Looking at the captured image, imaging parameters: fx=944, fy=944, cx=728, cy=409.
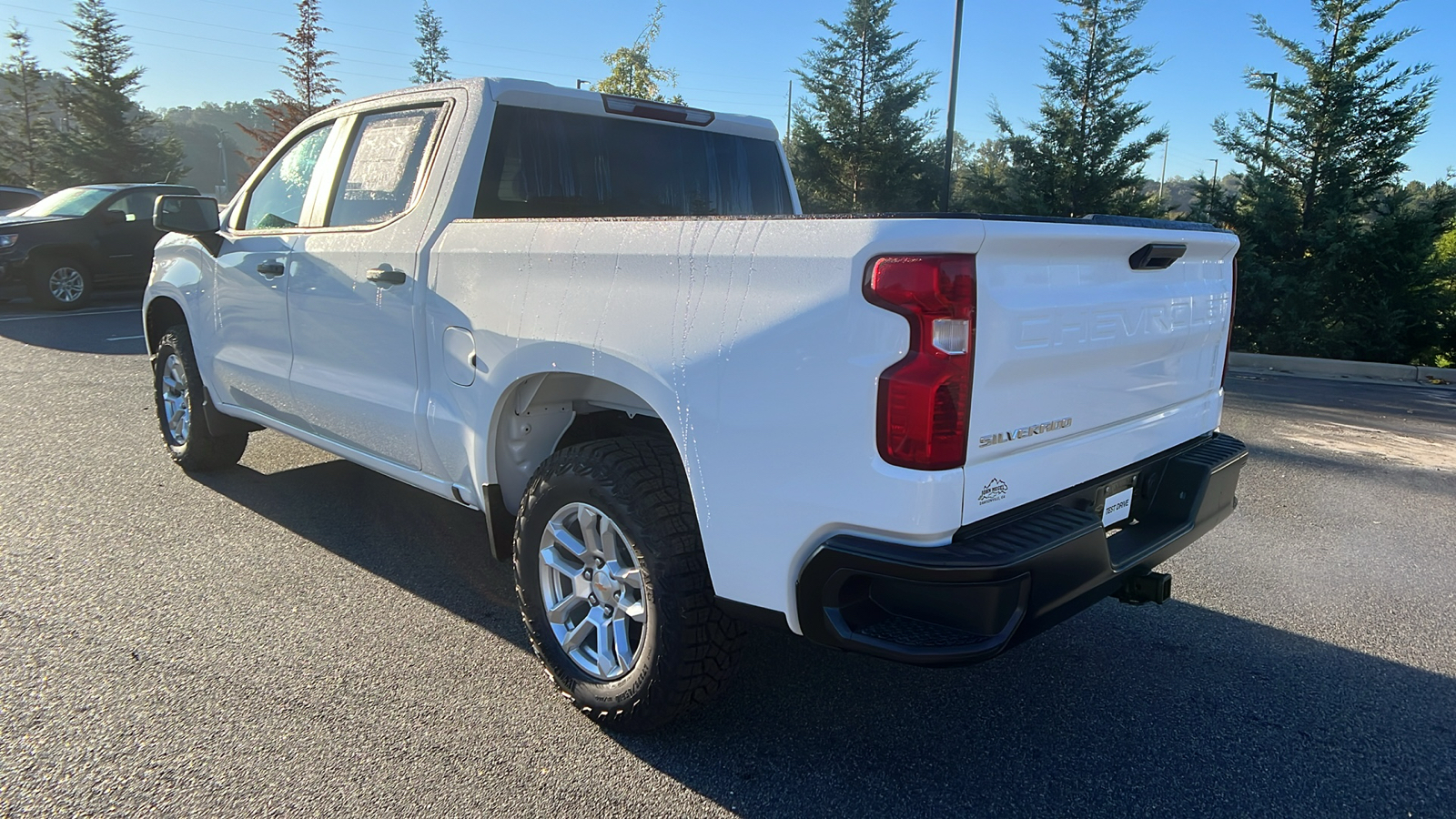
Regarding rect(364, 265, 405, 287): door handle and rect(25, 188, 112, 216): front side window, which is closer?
rect(364, 265, 405, 287): door handle

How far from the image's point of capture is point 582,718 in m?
2.94

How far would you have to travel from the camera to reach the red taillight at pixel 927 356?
206cm

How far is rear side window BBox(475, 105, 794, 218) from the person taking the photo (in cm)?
359

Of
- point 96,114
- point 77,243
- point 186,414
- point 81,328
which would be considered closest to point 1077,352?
point 186,414

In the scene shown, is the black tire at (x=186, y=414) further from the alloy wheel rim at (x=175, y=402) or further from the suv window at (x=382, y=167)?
the suv window at (x=382, y=167)

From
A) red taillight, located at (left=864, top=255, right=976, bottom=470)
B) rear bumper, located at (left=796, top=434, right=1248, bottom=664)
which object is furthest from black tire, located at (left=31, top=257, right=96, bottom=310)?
red taillight, located at (left=864, top=255, right=976, bottom=470)

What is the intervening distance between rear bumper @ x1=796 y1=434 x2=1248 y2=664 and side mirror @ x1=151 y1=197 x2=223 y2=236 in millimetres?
3763

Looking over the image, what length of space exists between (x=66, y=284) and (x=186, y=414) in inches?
412

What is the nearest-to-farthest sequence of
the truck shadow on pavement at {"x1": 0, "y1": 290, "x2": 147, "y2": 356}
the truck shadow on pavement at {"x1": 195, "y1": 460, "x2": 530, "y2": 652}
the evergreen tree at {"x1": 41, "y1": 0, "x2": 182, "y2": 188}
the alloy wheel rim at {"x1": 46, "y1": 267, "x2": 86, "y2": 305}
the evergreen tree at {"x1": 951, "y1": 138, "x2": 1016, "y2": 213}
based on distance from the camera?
the truck shadow on pavement at {"x1": 195, "y1": 460, "x2": 530, "y2": 652}, the truck shadow on pavement at {"x1": 0, "y1": 290, "x2": 147, "y2": 356}, the alloy wheel rim at {"x1": 46, "y1": 267, "x2": 86, "y2": 305}, the evergreen tree at {"x1": 951, "y1": 138, "x2": 1016, "y2": 213}, the evergreen tree at {"x1": 41, "y1": 0, "x2": 182, "y2": 188}

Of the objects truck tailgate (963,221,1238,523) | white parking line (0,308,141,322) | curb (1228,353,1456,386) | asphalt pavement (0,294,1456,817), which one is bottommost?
asphalt pavement (0,294,1456,817)

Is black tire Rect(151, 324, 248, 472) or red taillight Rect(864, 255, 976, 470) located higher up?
red taillight Rect(864, 255, 976, 470)

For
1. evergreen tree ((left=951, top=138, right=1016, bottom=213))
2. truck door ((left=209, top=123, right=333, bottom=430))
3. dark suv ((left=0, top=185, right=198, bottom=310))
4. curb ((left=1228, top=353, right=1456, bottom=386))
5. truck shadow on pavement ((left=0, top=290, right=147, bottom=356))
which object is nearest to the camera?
truck door ((left=209, top=123, right=333, bottom=430))

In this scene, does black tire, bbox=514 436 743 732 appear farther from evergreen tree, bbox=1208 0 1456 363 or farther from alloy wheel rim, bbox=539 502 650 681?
evergreen tree, bbox=1208 0 1456 363

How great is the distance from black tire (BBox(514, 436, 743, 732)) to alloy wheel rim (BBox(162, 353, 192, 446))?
354 centimetres
